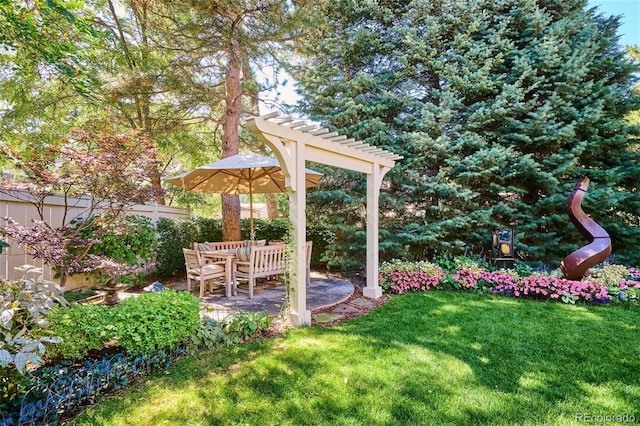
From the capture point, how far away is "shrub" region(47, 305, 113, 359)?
2645mm

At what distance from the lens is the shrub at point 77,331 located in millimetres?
2645

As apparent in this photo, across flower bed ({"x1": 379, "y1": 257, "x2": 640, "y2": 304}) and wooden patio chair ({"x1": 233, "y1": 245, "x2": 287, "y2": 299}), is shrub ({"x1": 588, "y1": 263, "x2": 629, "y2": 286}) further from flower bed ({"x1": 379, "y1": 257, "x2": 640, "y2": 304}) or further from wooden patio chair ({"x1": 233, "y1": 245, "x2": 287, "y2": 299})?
wooden patio chair ({"x1": 233, "y1": 245, "x2": 287, "y2": 299})

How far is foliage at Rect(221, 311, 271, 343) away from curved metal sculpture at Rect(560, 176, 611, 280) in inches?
207

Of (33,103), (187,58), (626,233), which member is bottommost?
(626,233)

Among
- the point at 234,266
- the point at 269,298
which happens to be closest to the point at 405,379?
the point at 269,298

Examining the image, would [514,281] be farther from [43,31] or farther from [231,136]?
[43,31]

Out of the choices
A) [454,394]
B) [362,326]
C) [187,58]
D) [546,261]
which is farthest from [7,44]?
[546,261]

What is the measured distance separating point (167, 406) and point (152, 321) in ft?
2.58

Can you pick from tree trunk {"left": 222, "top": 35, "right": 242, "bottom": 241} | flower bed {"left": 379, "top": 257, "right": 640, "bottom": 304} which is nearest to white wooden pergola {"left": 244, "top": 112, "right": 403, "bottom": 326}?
flower bed {"left": 379, "top": 257, "right": 640, "bottom": 304}

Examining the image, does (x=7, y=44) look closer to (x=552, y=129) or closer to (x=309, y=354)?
(x=309, y=354)

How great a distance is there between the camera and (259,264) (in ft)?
16.9

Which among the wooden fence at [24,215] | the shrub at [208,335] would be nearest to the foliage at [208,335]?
the shrub at [208,335]

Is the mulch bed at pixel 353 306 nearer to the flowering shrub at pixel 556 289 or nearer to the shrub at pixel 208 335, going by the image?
the shrub at pixel 208 335

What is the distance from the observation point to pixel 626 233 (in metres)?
6.73
